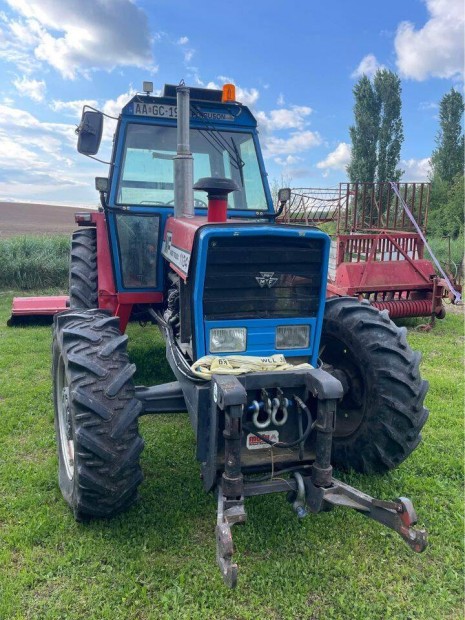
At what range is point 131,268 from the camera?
436 cm

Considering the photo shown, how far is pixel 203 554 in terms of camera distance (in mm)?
2682

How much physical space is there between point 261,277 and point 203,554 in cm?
153

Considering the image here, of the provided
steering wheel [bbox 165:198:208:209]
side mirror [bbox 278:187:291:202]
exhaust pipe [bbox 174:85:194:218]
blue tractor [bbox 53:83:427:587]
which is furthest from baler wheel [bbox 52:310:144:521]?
side mirror [bbox 278:187:291:202]

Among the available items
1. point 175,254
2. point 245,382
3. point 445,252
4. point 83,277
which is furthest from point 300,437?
point 445,252

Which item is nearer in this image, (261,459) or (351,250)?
(261,459)

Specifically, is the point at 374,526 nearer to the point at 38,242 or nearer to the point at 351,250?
the point at 351,250

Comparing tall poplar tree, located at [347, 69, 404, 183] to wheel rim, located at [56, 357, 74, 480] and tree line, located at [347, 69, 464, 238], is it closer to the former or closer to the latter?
tree line, located at [347, 69, 464, 238]

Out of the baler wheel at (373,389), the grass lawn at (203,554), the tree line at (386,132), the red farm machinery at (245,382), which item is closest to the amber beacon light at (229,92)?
the red farm machinery at (245,382)

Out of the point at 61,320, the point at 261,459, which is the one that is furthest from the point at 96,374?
the point at 261,459

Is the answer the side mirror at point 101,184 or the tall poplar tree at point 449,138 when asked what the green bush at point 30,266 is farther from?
the tall poplar tree at point 449,138

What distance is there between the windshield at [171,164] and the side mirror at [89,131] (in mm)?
252

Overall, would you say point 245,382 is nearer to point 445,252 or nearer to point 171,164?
point 171,164

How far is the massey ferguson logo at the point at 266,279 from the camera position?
285 cm

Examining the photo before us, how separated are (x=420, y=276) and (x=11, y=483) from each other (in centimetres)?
644
